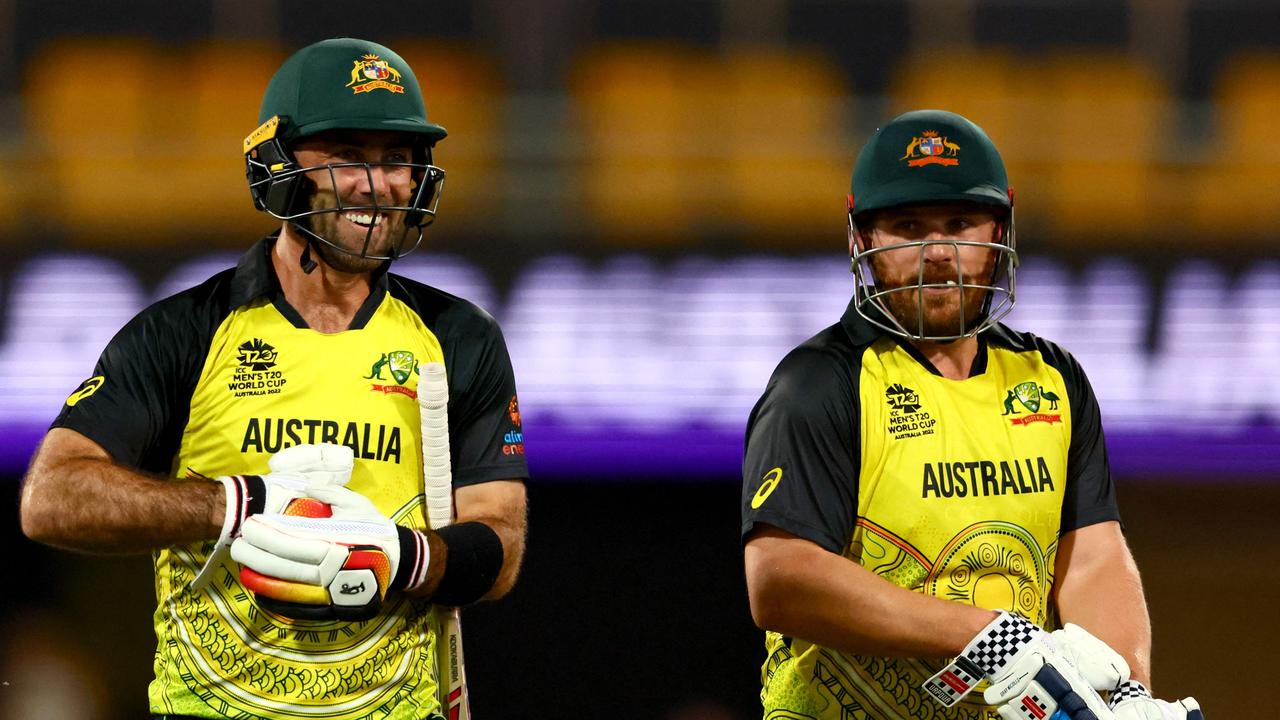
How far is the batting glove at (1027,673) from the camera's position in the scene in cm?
282

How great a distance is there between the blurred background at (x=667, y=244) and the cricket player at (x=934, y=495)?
3109 millimetres

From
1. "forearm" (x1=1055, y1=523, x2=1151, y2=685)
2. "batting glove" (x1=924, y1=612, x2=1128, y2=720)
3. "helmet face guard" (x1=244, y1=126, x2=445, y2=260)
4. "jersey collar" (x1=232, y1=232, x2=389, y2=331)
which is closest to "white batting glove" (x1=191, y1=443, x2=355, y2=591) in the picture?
"jersey collar" (x1=232, y1=232, x2=389, y2=331)

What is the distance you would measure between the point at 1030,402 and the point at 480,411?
108 centimetres

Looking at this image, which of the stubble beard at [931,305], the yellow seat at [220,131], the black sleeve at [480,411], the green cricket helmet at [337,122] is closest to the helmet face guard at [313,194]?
the green cricket helmet at [337,122]

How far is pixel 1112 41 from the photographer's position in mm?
8148

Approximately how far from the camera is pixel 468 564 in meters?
3.09

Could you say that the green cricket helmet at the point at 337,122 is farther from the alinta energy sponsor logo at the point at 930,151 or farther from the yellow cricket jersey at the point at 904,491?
the alinta energy sponsor logo at the point at 930,151

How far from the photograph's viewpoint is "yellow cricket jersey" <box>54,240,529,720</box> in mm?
3107

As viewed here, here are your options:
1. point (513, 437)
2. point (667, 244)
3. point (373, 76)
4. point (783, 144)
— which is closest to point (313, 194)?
point (373, 76)

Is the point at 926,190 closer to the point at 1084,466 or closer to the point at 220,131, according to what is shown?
the point at 1084,466

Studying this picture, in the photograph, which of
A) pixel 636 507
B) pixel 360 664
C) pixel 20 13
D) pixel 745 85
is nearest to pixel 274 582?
pixel 360 664

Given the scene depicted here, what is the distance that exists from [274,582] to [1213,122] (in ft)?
18.2

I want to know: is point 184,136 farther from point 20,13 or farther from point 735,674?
point 735,674

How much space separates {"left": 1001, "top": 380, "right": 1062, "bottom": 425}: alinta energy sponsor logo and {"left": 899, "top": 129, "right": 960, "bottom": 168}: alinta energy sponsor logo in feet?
1.51
